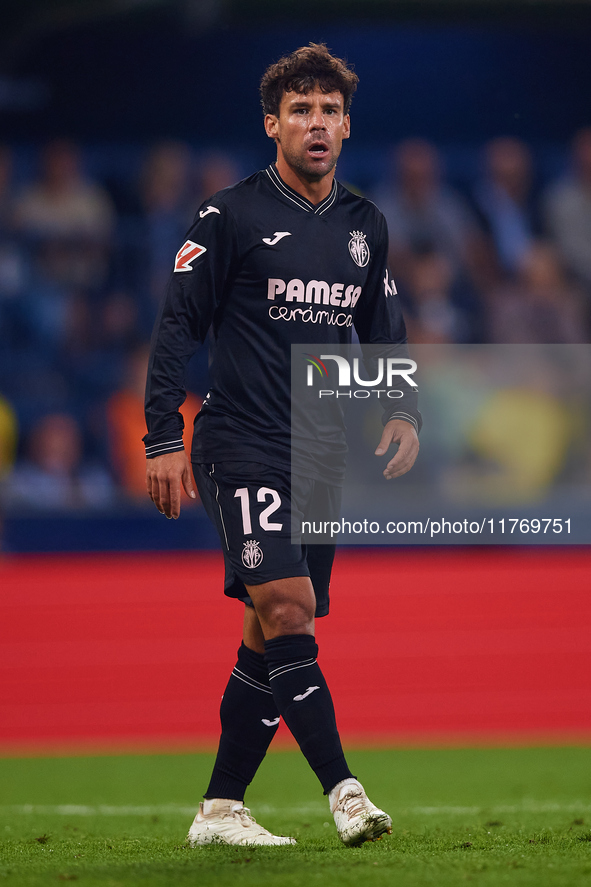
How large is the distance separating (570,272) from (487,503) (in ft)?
8.27

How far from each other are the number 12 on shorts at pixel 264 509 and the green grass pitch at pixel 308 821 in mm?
824

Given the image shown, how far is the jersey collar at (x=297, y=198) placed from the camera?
3.10 m

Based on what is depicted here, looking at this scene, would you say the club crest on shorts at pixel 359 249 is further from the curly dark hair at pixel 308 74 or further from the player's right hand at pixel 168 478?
the player's right hand at pixel 168 478

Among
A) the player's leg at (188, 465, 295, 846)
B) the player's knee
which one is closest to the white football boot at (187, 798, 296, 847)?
the player's leg at (188, 465, 295, 846)

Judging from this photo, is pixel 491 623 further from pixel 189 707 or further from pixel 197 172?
pixel 197 172

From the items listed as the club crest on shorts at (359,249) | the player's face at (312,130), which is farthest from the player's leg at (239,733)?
the player's face at (312,130)

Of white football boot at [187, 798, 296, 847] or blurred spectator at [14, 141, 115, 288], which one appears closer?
white football boot at [187, 798, 296, 847]

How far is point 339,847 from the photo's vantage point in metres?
2.85

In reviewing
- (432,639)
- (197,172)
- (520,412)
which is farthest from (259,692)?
(197,172)

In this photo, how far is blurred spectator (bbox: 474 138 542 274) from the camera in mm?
9523

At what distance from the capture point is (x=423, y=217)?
9.32m

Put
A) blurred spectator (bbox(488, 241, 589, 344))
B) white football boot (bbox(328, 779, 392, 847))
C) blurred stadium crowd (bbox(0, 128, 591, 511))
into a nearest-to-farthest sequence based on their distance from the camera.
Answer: white football boot (bbox(328, 779, 392, 847))
blurred stadium crowd (bbox(0, 128, 591, 511))
blurred spectator (bbox(488, 241, 589, 344))

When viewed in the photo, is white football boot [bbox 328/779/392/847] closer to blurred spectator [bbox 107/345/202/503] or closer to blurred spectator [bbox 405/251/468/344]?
blurred spectator [bbox 107/345/202/503]

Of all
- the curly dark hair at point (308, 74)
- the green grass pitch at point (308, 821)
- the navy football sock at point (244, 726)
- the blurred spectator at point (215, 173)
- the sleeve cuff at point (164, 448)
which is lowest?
the green grass pitch at point (308, 821)
